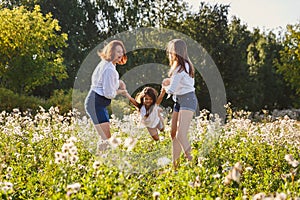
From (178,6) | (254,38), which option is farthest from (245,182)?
(254,38)

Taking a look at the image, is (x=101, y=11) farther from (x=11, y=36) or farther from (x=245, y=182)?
(x=245, y=182)

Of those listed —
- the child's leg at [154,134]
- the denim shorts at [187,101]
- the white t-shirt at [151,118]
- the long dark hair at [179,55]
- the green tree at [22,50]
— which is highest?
the green tree at [22,50]

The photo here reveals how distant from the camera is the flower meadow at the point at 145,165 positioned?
11.9ft

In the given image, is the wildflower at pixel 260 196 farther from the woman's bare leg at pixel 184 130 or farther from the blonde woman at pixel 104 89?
the blonde woman at pixel 104 89

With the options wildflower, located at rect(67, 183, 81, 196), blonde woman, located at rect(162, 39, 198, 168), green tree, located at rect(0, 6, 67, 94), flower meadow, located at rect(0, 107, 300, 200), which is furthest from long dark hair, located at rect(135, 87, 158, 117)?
green tree, located at rect(0, 6, 67, 94)

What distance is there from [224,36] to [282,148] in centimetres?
1510

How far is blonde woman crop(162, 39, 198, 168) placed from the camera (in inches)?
232

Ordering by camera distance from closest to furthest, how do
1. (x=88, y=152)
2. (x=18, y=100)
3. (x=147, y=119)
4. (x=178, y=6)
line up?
(x=88, y=152) → (x=147, y=119) → (x=18, y=100) → (x=178, y=6)

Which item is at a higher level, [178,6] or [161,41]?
[178,6]

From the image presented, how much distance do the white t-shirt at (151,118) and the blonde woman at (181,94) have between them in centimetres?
156

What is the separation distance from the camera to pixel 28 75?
18.2 metres

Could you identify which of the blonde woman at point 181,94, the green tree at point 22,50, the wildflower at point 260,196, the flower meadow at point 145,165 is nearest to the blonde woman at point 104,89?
the flower meadow at point 145,165

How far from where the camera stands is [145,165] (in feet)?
19.5

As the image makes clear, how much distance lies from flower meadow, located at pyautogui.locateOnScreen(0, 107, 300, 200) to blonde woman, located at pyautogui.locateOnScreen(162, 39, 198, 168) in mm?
241
